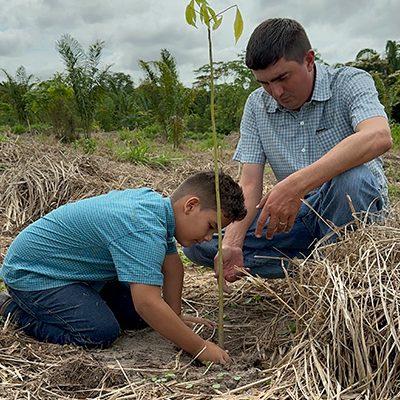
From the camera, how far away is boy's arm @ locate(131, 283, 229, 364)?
2.05 metres

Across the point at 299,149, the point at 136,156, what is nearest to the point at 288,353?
the point at 299,149

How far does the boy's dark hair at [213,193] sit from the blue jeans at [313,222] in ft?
0.85

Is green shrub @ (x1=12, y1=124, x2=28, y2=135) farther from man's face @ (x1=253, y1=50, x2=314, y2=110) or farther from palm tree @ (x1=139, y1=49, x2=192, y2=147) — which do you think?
man's face @ (x1=253, y1=50, x2=314, y2=110)

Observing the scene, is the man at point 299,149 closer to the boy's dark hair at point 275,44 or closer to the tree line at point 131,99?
the boy's dark hair at point 275,44

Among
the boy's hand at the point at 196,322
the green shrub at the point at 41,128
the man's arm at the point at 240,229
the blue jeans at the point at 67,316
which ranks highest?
the green shrub at the point at 41,128

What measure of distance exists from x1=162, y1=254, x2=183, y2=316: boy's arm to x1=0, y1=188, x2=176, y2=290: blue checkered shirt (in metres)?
0.04

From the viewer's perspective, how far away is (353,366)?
176 centimetres

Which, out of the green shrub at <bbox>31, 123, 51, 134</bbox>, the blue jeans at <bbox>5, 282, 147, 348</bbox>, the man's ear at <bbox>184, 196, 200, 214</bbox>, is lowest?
the blue jeans at <bbox>5, 282, 147, 348</bbox>

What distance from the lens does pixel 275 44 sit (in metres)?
2.44

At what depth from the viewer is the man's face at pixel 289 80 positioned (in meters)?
2.49

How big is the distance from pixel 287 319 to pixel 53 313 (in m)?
0.94

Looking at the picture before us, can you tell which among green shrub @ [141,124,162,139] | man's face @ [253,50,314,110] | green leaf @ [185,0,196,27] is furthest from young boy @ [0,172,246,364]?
green shrub @ [141,124,162,139]

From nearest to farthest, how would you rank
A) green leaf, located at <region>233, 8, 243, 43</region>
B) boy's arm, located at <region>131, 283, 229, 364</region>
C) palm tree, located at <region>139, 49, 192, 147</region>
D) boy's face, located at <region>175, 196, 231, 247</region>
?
green leaf, located at <region>233, 8, 243, 43</region> < boy's arm, located at <region>131, 283, 229, 364</region> < boy's face, located at <region>175, 196, 231, 247</region> < palm tree, located at <region>139, 49, 192, 147</region>

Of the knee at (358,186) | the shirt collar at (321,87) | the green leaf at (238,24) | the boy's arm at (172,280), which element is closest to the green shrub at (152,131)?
the shirt collar at (321,87)
